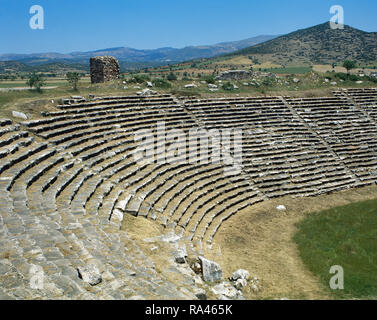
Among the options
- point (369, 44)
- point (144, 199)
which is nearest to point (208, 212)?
point (144, 199)

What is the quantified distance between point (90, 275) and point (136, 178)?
7483 mm

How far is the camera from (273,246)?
11.5 m

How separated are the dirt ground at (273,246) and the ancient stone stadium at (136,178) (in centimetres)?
57

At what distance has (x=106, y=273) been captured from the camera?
5465mm

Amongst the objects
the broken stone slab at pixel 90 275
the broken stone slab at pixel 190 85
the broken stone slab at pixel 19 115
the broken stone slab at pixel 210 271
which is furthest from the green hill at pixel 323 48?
the broken stone slab at pixel 90 275

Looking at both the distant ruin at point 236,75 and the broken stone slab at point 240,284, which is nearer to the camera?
the broken stone slab at point 240,284

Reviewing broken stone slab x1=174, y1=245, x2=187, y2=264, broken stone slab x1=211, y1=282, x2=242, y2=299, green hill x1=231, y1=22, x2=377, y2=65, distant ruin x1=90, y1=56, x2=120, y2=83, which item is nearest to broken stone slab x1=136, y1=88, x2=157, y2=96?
distant ruin x1=90, y1=56, x2=120, y2=83

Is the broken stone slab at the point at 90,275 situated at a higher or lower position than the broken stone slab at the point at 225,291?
higher

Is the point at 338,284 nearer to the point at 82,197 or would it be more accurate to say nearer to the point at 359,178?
the point at 82,197

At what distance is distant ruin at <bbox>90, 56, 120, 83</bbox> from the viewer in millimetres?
22531

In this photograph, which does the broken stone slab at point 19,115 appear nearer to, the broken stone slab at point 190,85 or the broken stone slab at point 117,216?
the broken stone slab at point 117,216

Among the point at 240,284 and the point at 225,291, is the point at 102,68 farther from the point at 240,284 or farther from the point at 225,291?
the point at 225,291

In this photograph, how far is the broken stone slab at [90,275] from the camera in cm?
499

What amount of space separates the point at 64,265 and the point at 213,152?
41.0ft
